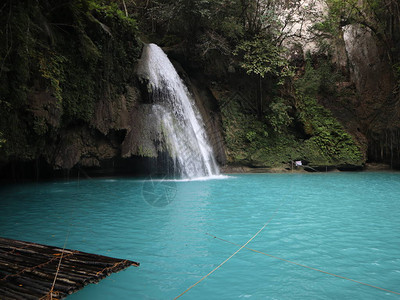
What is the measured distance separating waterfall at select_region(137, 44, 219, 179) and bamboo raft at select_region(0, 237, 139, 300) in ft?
27.9

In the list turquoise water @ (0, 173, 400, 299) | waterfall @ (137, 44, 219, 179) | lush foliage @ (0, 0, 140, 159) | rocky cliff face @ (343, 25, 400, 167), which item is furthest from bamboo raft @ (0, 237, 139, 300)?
rocky cliff face @ (343, 25, 400, 167)

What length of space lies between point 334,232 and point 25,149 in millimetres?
7966

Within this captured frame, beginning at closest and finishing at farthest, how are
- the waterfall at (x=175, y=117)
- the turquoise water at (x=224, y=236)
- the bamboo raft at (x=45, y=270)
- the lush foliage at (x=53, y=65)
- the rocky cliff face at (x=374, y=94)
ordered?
1. the bamboo raft at (x=45, y=270)
2. the turquoise water at (x=224, y=236)
3. the lush foliage at (x=53, y=65)
4. the waterfall at (x=175, y=117)
5. the rocky cliff face at (x=374, y=94)

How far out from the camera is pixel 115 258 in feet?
11.4

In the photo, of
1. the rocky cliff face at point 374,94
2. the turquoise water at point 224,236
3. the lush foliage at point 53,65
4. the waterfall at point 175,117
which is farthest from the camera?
the rocky cliff face at point 374,94

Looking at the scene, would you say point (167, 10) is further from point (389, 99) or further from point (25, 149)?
point (389, 99)

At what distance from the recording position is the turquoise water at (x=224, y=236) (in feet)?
9.78

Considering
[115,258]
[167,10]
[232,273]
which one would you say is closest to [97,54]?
[167,10]

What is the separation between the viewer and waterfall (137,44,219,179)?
39.9 feet

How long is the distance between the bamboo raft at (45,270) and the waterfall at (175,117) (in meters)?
8.51

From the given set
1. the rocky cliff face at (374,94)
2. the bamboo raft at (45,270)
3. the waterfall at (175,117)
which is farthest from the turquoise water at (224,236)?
the rocky cliff face at (374,94)

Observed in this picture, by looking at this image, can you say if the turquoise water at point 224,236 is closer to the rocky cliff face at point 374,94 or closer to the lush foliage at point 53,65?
the lush foliage at point 53,65

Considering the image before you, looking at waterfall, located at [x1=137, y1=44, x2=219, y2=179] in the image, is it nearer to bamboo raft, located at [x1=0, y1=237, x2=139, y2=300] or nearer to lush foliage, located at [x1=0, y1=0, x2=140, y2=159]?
lush foliage, located at [x1=0, y1=0, x2=140, y2=159]

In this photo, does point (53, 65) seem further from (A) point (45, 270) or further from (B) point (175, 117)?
(A) point (45, 270)
